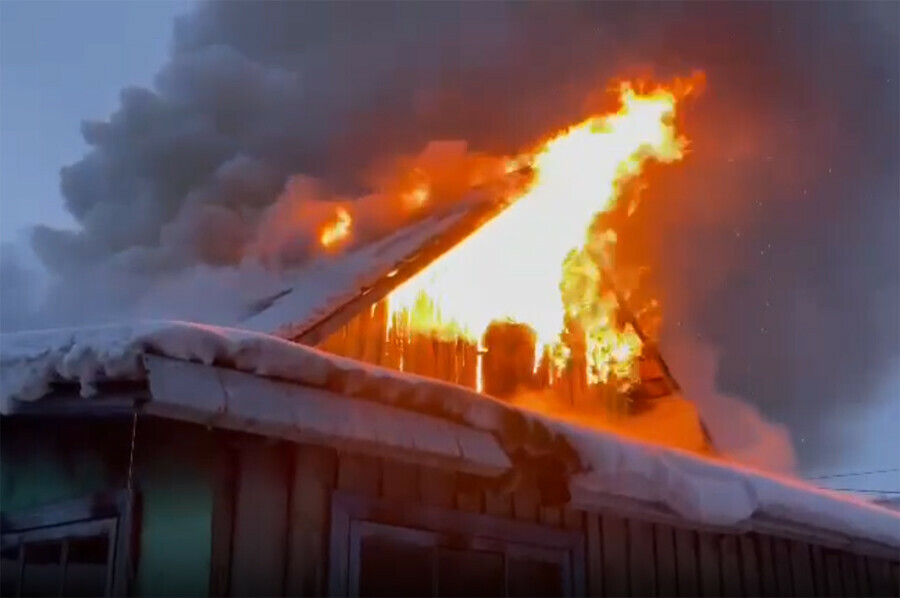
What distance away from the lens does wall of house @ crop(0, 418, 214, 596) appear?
4297 millimetres

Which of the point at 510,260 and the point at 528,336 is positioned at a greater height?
the point at 510,260

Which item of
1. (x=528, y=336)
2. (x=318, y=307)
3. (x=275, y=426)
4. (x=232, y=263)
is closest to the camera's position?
(x=275, y=426)

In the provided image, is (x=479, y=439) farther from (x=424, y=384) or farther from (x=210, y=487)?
(x=210, y=487)

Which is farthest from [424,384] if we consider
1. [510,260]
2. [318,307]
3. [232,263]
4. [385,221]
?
[232,263]

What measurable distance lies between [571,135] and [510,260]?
1961 mm

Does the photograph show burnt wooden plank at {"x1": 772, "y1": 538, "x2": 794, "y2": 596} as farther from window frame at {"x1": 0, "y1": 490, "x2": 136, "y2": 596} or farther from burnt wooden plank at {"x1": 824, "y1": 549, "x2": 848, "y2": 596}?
window frame at {"x1": 0, "y1": 490, "x2": 136, "y2": 596}

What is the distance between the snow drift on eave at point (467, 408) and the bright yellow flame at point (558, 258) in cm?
290

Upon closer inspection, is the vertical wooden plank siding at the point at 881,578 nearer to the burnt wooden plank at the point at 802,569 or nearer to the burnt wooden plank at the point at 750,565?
the burnt wooden plank at the point at 802,569

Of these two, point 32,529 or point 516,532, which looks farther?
point 516,532

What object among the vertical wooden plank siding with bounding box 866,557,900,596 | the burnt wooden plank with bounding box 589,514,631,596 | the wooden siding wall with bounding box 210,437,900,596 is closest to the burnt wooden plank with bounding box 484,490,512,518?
the wooden siding wall with bounding box 210,437,900,596

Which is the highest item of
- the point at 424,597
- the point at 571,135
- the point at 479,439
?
the point at 571,135

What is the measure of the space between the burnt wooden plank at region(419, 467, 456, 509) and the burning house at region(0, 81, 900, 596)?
0.01m

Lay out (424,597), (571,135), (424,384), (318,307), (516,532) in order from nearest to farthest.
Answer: (424,384)
(424,597)
(516,532)
(318,307)
(571,135)

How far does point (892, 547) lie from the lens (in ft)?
22.8
